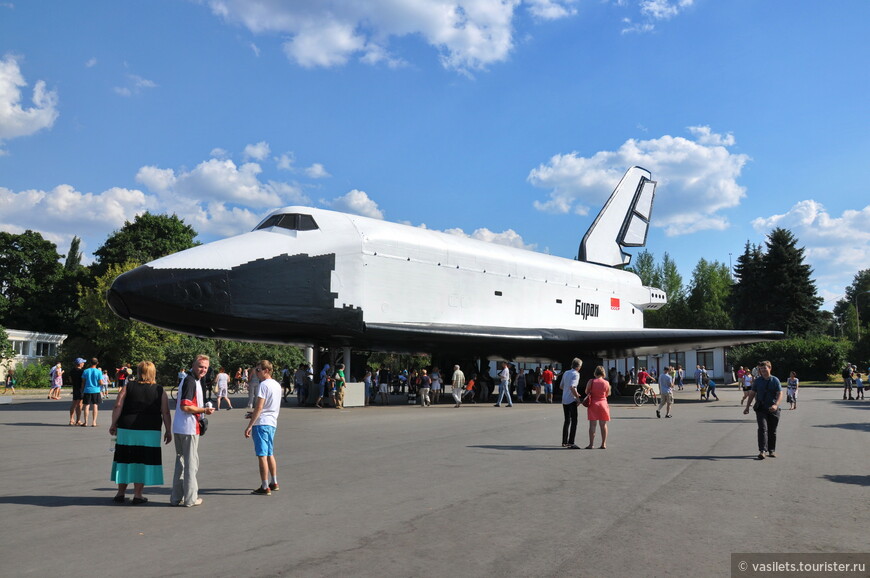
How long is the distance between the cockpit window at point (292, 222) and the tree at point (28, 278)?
1829 inches

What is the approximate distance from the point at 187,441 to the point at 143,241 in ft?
149

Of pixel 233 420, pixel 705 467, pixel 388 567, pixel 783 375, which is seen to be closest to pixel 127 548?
pixel 388 567

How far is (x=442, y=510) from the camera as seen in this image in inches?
212

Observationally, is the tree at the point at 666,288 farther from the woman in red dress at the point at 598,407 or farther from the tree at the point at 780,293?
the woman in red dress at the point at 598,407

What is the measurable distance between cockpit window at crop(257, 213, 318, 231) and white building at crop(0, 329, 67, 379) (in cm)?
4046

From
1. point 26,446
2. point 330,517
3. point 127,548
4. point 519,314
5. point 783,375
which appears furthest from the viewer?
point 783,375

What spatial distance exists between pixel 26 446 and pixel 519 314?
562 inches

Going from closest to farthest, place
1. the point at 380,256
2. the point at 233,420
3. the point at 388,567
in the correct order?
1. the point at 388,567
2. the point at 233,420
3. the point at 380,256

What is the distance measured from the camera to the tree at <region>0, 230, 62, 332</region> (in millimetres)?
51812

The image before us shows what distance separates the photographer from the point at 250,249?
14570 millimetres

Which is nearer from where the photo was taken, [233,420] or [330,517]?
[330,517]

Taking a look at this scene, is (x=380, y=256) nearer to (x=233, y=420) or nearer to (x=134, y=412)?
(x=233, y=420)

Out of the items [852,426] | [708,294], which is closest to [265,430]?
[852,426]

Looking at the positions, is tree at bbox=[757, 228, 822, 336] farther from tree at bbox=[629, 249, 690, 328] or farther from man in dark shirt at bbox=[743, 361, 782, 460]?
man in dark shirt at bbox=[743, 361, 782, 460]
